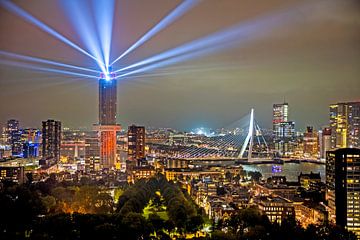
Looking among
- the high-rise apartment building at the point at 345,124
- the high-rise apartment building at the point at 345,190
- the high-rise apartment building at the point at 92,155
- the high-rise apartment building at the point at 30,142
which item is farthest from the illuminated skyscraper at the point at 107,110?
the high-rise apartment building at the point at 345,190

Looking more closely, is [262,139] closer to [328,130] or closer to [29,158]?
[328,130]

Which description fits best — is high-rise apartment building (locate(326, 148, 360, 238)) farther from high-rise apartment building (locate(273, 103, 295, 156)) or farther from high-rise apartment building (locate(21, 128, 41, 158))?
high-rise apartment building (locate(273, 103, 295, 156))

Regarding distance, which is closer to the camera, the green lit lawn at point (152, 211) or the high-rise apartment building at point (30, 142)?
the green lit lawn at point (152, 211)

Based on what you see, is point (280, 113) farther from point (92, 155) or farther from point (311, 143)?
point (92, 155)

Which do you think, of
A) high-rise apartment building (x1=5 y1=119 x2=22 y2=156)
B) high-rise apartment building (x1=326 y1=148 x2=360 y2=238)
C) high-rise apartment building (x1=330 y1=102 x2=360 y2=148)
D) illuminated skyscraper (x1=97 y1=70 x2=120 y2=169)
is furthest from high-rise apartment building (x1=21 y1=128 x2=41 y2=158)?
high-rise apartment building (x1=326 y1=148 x2=360 y2=238)

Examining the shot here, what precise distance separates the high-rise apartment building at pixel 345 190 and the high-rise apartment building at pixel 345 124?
617 cm

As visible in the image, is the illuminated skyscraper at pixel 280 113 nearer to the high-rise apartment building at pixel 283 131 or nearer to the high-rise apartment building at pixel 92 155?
the high-rise apartment building at pixel 283 131

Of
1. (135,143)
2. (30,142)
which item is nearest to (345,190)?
(135,143)

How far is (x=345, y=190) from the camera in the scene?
5762 mm

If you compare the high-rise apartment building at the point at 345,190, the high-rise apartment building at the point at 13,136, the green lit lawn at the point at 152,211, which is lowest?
the green lit lawn at the point at 152,211

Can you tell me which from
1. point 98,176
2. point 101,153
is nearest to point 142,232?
point 98,176

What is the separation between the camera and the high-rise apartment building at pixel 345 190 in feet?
18.4

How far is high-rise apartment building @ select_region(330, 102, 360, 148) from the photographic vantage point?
1210 cm

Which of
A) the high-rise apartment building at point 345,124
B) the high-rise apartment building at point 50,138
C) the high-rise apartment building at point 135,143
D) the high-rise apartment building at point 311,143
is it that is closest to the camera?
the high-rise apartment building at point 345,124
